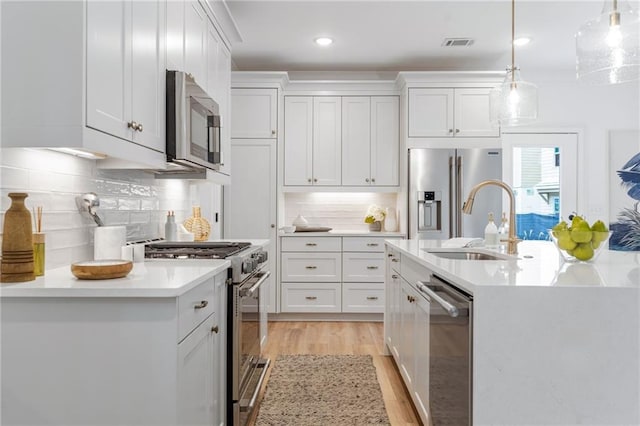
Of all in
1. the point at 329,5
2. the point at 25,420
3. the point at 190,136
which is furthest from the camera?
the point at 329,5

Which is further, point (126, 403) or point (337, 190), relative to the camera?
point (337, 190)

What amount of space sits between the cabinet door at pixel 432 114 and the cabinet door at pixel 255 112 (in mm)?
1425

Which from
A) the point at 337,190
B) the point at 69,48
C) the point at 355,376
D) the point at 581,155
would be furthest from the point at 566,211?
the point at 69,48

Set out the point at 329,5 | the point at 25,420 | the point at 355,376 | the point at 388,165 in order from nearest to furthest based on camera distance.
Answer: the point at 25,420 < the point at 355,376 < the point at 329,5 < the point at 388,165

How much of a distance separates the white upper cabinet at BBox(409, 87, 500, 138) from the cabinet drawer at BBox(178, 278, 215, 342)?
3.36m

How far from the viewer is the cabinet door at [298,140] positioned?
4.91 metres

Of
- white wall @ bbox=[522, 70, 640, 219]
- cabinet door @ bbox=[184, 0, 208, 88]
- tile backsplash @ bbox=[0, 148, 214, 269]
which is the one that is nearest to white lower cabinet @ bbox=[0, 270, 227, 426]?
tile backsplash @ bbox=[0, 148, 214, 269]

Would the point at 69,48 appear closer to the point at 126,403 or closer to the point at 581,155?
the point at 126,403

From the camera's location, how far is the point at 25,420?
143cm

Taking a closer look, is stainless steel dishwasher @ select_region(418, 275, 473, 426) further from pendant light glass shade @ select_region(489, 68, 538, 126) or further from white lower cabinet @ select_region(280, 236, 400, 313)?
white lower cabinet @ select_region(280, 236, 400, 313)

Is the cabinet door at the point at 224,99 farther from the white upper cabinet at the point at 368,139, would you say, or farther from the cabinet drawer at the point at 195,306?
the white upper cabinet at the point at 368,139

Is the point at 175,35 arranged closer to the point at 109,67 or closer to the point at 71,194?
the point at 109,67

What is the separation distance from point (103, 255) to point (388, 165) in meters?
3.51

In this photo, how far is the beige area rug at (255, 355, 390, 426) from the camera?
248cm
